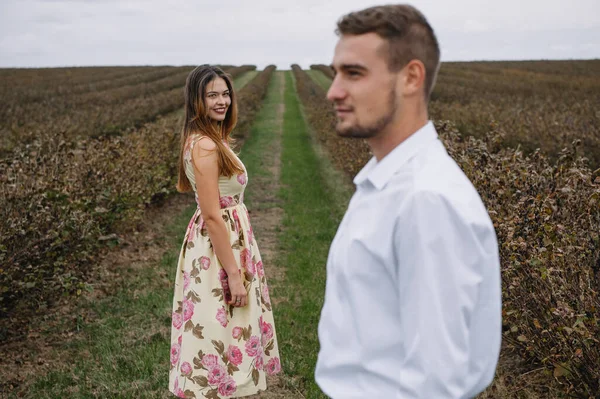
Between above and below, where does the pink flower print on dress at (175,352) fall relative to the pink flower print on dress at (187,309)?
below

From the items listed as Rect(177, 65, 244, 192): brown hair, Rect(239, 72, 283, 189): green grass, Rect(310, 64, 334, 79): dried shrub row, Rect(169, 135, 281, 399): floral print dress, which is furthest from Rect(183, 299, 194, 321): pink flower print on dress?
Rect(310, 64, 334, 79): dried shrub row

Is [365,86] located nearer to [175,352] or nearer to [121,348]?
[175,352]

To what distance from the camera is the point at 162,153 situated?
997 centimetres

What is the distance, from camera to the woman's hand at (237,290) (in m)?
2.97

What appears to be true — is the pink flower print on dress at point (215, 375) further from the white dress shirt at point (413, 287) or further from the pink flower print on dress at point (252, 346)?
the white dress shirt at point (413, 287)

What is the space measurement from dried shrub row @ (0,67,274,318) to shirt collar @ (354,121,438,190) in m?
3.75

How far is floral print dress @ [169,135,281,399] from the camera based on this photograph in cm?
302

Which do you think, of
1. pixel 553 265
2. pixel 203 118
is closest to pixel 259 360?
pixel 203 118

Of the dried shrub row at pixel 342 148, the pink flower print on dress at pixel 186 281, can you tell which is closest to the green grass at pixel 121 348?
the pink flower print on dress at pixel 186 281

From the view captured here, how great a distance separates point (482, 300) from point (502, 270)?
9.59 ft

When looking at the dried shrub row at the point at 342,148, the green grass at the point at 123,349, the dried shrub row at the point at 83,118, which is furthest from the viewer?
the dried shrub row at the point at 342,148

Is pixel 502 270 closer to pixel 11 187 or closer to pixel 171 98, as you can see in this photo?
pixel 11 187

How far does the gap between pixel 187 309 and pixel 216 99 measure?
112 cm

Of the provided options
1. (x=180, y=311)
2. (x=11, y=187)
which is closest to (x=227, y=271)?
(x=180, y=311)
